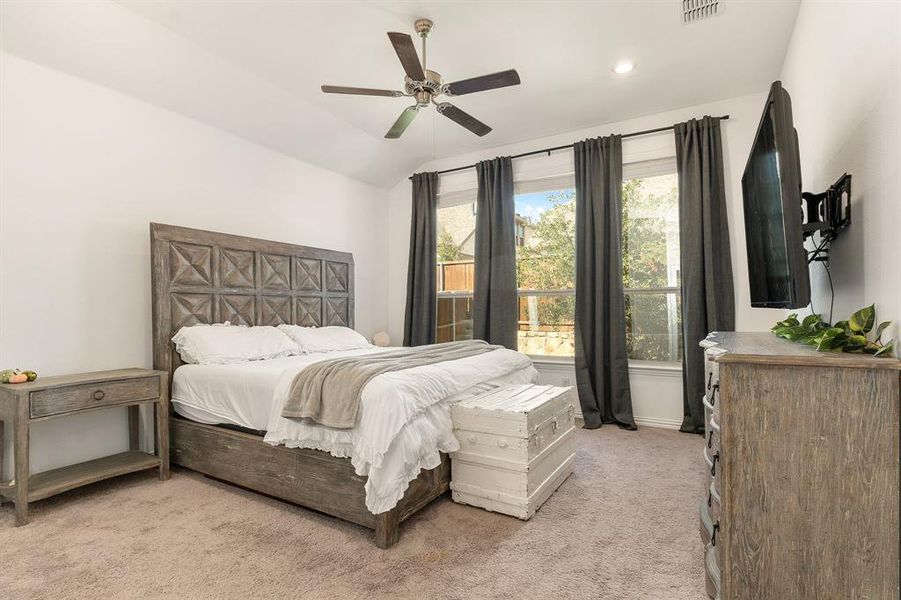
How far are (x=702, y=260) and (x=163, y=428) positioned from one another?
431 cm

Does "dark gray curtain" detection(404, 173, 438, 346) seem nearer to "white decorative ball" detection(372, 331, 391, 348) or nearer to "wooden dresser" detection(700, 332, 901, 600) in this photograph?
"white decorative ball" detection(372, 331, 391, 348)

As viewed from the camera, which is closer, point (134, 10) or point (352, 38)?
point (134, 10)

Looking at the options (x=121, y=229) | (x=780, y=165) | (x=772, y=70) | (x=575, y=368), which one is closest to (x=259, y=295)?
(x=121, y=229)

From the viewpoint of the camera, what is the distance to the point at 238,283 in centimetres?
383

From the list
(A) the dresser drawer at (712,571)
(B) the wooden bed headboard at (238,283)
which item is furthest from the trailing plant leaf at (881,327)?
(B) the wooden bed headboard at (238,283)

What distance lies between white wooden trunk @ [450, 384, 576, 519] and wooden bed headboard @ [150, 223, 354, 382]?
223 centimetres

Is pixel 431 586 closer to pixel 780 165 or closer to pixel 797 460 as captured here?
pixel 797 460

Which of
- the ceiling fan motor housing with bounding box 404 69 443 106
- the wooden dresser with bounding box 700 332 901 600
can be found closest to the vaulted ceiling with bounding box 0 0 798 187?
the ceiling fan motor housing with bounding box 404 69 443 106

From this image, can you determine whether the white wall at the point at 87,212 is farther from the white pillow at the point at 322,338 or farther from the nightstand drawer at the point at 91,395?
the white pillow at the point at 322,338

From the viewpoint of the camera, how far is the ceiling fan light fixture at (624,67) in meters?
3.39

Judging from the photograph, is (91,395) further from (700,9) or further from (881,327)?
(700,9)

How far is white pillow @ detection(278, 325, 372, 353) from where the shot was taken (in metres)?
3.92

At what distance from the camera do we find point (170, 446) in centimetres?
315

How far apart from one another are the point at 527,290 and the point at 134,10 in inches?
152
